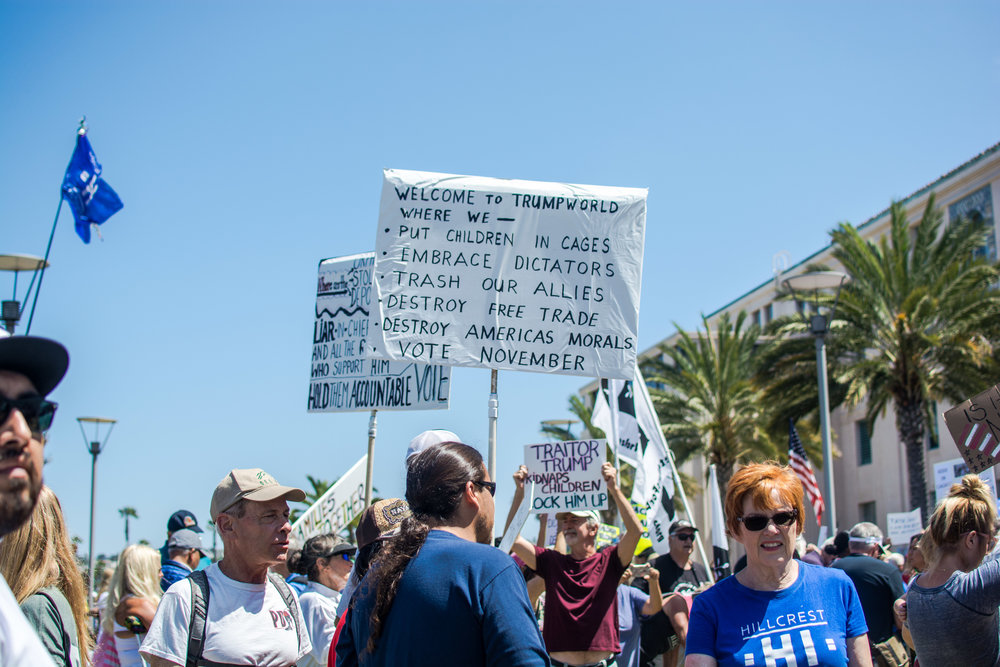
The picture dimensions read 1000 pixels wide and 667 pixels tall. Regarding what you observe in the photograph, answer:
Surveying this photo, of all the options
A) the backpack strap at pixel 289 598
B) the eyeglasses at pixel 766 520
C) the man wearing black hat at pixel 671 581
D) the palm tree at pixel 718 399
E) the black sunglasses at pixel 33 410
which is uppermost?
the palm tree at pixel 718 399

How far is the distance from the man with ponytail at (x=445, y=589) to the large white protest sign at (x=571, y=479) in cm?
401

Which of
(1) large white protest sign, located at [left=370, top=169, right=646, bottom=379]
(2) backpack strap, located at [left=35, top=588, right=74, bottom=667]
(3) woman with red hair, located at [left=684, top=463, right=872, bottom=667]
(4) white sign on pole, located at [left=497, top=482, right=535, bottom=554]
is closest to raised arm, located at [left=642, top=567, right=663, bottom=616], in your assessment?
(4) white sign on pole, located at [left=497, top=482, right=535, bottom=554]

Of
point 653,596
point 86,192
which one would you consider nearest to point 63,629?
point 653,596

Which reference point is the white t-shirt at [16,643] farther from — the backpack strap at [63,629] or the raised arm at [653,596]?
the raised arm at [653,596]

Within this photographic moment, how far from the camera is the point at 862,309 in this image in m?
23.2

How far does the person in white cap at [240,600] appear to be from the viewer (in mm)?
3699

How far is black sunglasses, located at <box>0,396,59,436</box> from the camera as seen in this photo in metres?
1.58

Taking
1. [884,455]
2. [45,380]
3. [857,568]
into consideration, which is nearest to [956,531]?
[857,568]

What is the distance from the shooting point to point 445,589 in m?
2.62

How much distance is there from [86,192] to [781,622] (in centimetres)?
1078

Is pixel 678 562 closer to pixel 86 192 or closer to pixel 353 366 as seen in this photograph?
pixel 353 366

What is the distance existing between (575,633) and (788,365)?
20681 millimetres

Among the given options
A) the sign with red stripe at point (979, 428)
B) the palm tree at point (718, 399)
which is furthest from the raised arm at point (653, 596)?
the palm tree at point (718, 399)

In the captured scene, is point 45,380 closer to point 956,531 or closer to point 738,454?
point 956,531
